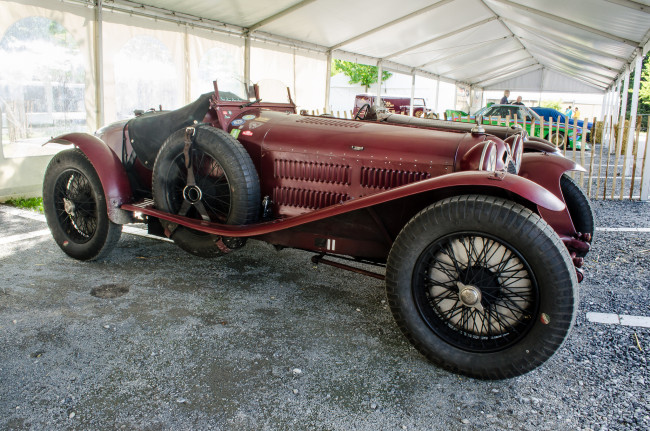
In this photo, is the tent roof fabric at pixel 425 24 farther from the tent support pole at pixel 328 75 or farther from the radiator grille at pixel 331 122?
the radiator grille at pixel 331 122

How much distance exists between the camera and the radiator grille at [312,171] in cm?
334

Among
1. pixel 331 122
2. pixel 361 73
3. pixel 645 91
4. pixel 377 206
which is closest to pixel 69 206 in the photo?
pixel 331 122

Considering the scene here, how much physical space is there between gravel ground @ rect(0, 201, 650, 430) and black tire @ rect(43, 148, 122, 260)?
0.21m

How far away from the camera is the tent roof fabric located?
905cm

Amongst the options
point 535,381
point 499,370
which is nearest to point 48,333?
point 499,370

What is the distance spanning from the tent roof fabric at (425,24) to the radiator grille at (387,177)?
6.47 metres

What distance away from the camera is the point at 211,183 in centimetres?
368

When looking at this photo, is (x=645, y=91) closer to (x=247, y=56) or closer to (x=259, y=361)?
(x=247, y=56)

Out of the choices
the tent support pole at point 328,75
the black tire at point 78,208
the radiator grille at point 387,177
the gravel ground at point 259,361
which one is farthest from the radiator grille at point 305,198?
the tent support pole at point 328,75

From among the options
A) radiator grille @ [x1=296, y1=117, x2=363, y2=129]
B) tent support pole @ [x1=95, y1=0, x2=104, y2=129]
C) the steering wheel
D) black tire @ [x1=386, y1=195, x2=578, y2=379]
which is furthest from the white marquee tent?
black tire @ [x1=386, y1=195, x2=578, y2=379]

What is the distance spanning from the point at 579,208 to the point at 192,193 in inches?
129

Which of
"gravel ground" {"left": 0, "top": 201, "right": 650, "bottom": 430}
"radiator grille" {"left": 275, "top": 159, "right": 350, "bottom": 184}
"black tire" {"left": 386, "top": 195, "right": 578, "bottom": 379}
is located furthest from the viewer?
"radiator grille" {"left": 275, "top": 159, "right": 350, "bottom": 184}

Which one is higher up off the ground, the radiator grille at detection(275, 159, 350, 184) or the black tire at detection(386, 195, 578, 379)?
the radiator grille at detection(275, 159, 350, 184)

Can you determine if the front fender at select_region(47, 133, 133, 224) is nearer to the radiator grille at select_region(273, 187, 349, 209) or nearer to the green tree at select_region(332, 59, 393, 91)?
the radiator grille at select_region(273, 187, 349, 209)
